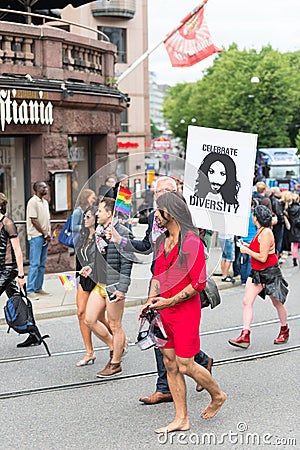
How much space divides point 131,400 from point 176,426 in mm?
998

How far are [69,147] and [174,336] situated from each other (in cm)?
1047

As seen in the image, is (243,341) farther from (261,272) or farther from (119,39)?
(119,39)

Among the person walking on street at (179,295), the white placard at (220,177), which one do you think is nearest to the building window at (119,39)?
the white placard at (220,177)

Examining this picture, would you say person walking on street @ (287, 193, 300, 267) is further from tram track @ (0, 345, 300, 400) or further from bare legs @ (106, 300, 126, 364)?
bare legs @ (106, 300, 126, 364)

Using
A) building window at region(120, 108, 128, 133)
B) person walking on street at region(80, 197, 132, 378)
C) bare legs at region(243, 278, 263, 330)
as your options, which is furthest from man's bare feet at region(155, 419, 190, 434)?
building window at region(120, 108, 128, 133)

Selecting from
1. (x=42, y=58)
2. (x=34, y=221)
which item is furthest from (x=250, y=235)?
(x=42, y=58)

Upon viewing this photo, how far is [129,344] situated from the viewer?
954cm

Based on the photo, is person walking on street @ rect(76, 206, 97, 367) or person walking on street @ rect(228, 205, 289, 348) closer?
person walking on street @ rect(76, 206, 97, 367)

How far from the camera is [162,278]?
A: 6430 millimetres

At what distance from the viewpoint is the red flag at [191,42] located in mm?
20844

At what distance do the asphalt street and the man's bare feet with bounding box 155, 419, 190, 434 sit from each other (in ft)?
0.20

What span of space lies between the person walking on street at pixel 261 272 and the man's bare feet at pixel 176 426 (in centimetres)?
293

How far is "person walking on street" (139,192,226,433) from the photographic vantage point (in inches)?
247

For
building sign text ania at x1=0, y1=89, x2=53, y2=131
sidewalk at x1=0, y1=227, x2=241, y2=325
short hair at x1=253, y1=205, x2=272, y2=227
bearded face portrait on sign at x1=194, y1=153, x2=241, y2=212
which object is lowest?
sidewalk at x1=0, y1=227, x2=241, y2=325
